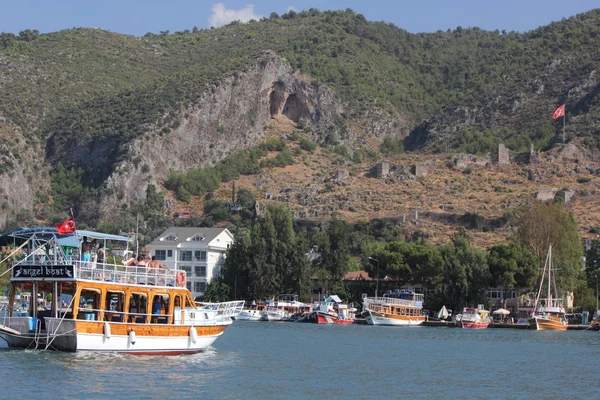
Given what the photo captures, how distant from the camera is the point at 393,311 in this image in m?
121

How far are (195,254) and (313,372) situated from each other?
284 feet

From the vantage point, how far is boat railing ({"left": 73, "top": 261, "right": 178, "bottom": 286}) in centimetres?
6112

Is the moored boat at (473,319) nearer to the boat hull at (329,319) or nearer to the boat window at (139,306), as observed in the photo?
the boat hull at (329,319)

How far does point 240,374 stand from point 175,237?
9333cm

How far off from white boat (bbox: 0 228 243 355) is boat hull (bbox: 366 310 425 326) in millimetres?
55900

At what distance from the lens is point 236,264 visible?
135 m

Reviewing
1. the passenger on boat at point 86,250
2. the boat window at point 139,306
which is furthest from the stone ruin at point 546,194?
the passenger on boat at point 86,250

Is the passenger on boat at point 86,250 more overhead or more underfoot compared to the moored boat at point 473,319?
more overhead

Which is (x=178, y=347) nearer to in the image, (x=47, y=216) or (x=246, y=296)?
(x=246, y=296)

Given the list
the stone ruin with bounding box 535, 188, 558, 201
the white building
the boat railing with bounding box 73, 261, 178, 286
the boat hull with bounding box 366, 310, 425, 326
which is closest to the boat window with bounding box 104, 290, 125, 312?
the boat railing with bounding box 73, 261, 178, 286

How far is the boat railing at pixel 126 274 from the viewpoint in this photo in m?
61.1

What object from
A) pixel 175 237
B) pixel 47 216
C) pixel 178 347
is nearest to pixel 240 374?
pixel 178 347

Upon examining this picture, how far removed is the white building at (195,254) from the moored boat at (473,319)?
3916 cm

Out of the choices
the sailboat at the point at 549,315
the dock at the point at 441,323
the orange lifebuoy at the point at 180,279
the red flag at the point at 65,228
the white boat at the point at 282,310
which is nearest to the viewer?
the red flag at the point at 65,228
